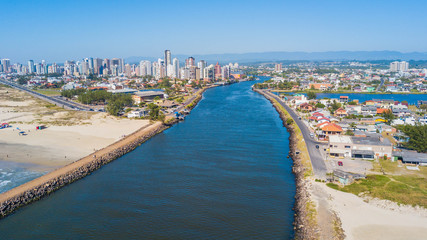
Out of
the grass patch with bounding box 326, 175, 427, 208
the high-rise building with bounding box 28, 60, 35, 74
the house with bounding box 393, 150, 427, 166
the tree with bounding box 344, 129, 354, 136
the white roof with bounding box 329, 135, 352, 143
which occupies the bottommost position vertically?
the grass patch with bounding box 326, 175, 427, 208

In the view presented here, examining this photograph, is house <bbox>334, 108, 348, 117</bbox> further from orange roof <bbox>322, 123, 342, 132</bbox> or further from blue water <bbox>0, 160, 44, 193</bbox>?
blue water <bbox>0, 160, 44, 193</bbox>

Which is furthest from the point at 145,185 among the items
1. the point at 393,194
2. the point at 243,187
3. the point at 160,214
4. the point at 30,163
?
the point at 393,194

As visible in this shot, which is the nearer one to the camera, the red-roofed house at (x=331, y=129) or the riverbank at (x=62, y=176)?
the riverbank at (x=62, y=176)

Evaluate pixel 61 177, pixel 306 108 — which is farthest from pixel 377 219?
A: pixel 306 108

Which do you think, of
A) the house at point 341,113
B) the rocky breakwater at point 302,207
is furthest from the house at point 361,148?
the house at point 341,113

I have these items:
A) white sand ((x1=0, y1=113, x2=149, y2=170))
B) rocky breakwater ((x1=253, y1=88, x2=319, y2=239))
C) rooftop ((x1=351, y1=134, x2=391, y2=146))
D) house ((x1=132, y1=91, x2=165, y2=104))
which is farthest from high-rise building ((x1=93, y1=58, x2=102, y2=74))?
rooftop ((x1=351, y1=134, x2=391, y2=146))

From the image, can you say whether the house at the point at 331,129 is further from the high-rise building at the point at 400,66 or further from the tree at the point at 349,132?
the high-rise building at the point at 400,66
